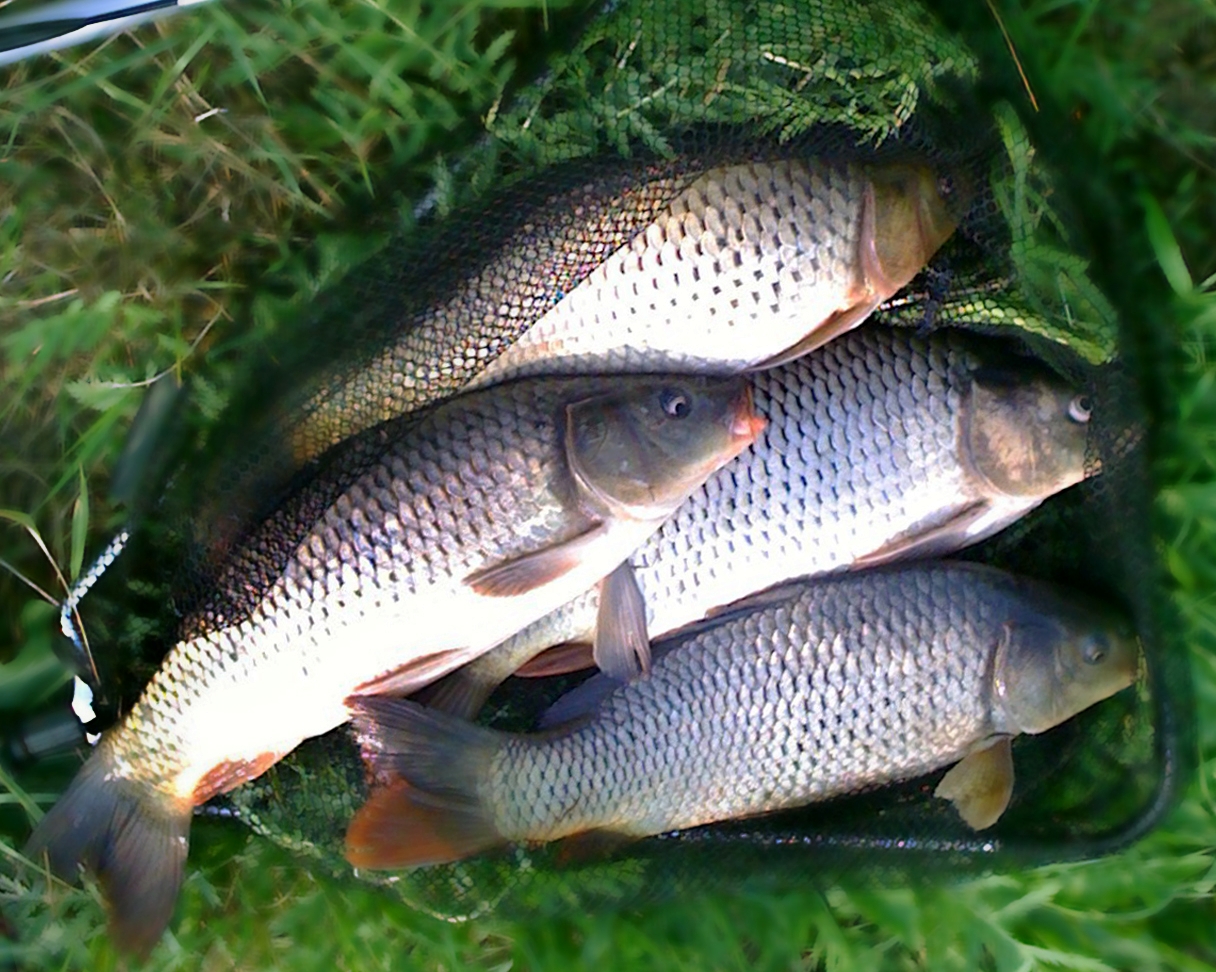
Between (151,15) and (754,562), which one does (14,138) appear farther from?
(754,562)

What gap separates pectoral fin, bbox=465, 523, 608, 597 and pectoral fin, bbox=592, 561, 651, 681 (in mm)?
97

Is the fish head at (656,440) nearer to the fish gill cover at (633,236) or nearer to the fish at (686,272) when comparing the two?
the fish at (686,272)

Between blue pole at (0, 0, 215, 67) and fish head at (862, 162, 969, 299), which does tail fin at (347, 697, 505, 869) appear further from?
blue pole at (0, 0, 215, 67)

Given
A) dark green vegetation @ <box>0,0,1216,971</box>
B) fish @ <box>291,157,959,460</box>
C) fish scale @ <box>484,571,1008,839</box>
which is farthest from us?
dark green vegetation @ <box>0,0,1216,971</box>

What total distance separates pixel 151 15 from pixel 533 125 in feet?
2.20

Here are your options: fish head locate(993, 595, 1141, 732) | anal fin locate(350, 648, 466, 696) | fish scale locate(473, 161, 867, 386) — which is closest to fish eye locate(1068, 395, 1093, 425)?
fish head locate(993, 595, 1141, 732)

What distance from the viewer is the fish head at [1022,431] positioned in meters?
1.82

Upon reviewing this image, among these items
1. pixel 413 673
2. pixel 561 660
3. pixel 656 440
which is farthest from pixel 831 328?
pixel 413 673

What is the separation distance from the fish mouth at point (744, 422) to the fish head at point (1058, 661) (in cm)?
55

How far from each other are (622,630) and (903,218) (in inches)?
31.9

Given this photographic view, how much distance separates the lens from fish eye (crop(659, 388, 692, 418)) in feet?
5.77

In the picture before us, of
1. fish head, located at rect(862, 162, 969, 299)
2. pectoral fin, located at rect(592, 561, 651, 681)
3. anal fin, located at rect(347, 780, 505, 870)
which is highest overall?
fish head, located at rect(862, 162, 969, 299)

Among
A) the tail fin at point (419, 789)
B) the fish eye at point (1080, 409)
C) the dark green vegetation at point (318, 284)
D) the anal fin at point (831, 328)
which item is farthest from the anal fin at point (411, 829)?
the fish eye at point (1080, 409)

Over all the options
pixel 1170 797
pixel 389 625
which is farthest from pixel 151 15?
pixel 1170 797
